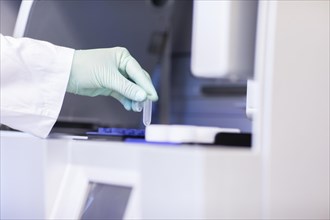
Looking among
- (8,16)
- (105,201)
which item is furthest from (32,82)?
(8,16)

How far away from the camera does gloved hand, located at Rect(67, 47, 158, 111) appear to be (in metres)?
0.94

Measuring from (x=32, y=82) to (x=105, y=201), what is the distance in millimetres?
342

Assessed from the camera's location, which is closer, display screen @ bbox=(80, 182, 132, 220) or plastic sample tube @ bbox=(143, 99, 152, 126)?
display screen @ bbox=(80, 182, 132, 220)

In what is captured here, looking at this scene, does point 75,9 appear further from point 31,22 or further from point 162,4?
point 162,4

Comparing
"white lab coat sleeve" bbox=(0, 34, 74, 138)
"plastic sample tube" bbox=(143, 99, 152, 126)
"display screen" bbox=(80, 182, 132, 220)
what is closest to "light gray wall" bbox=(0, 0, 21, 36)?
"white lab coat sleeve" bbox=(0, 34, 74, 138)

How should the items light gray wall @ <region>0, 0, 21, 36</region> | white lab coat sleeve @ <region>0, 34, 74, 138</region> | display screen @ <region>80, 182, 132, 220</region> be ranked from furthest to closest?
light gray wall @ <region>0, 0, 21, 36</region> < white lab coat sleeve @ <region>0, 34, 74, 138</region> < display screen @ <region>80, 182, 132, 220</region>

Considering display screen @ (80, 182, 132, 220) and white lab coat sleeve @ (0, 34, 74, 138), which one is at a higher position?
white lab coat sleeve @ (0, 34, 74, 138)

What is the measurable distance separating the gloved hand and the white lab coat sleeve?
3cm

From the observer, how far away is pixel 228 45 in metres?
0.72

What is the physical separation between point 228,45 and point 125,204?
12.6 inches

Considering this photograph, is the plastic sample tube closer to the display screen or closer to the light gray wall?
the display screen

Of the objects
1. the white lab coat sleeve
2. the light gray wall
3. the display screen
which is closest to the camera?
the display screen

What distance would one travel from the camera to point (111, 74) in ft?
3.12

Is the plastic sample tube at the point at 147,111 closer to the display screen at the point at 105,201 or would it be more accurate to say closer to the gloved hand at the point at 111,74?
the gloved hand at the point at 111,74
